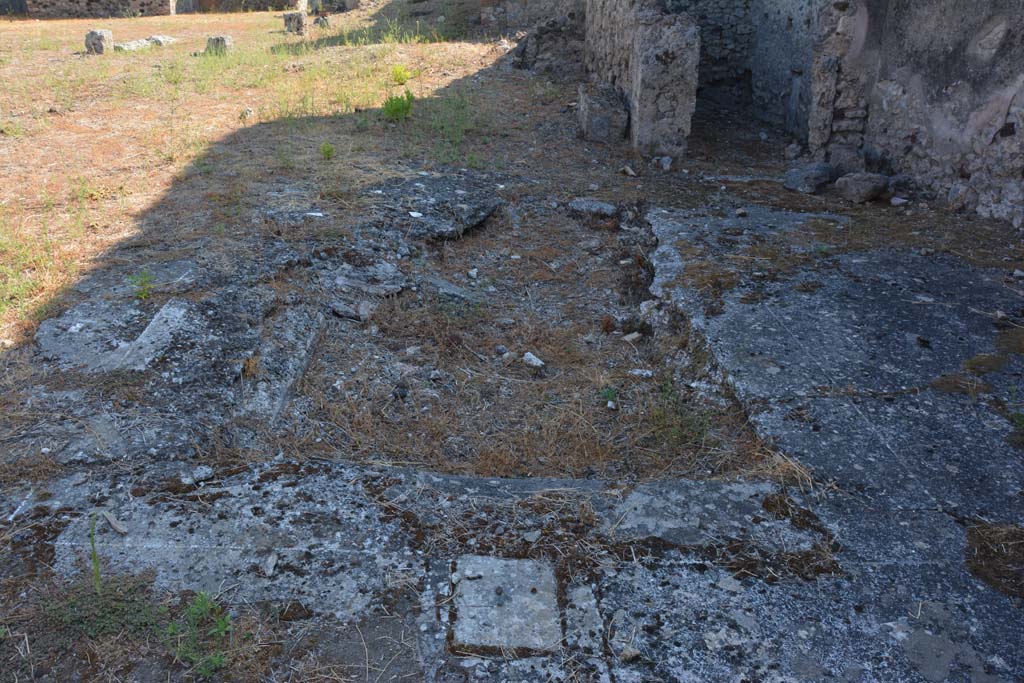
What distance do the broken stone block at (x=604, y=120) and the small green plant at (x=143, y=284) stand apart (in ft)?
14.3

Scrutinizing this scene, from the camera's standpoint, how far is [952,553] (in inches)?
81.6

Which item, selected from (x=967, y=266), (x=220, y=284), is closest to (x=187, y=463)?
(x=220, y=284)

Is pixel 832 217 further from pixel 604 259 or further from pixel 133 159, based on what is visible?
pixel 133 159

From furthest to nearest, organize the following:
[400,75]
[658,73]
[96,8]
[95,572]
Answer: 1. [96,8]
2. [400,75]
3. [658,73]
4. [95,572]

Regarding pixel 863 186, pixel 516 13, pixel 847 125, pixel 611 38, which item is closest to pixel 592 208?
pixel 863 186

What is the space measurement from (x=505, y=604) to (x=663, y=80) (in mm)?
5255

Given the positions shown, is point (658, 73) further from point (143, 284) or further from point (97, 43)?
point (97, 43)

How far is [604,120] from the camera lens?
6.73 metres

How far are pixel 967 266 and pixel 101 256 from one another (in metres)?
4.74

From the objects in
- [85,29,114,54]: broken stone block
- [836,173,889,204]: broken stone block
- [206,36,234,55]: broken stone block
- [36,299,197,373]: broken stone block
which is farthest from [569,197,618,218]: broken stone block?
[85,29,114,54]: broken stone block

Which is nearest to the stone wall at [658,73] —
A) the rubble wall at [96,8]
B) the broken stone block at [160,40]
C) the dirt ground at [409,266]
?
the dirt ground at [409,266]

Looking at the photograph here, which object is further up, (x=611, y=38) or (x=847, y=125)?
(x=611, y=38)

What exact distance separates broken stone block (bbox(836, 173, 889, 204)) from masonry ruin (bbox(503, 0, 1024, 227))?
324 millimetres

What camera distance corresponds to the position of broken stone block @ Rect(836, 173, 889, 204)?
16.8 feet
